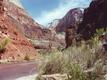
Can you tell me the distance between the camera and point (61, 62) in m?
12.5

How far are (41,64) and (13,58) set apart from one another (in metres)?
33.9

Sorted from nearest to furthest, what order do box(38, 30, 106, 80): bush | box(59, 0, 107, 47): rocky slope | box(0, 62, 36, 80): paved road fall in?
box(38, 30, 106, 80): bush, box(0, 62, 36, 80): paved road, box(59, 0, 107, 47): rocky slope

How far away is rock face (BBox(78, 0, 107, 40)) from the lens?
260ft

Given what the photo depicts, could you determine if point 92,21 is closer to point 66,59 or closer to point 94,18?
point 94,18

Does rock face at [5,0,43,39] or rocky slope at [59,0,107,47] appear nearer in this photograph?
rocky slope at [59,0,107,47]

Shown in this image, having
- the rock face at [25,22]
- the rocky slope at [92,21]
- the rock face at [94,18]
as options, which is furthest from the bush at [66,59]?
the rock face at [25,22]

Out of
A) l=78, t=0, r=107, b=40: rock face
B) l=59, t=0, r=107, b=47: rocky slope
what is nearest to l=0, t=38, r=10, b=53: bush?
l=59, t=0, r=107, b=47: rocky slope

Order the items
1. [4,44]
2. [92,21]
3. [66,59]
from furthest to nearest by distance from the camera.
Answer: [92,21] < [4,44] < [66,59]

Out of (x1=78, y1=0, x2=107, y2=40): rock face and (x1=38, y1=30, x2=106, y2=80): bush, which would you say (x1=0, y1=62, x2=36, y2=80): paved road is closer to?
(x1=38, y1=30, x2=106, y2=80): bush

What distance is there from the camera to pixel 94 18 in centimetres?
8675

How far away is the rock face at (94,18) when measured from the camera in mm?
79175

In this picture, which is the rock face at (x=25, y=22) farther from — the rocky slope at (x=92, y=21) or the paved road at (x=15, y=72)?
the paved road at (x=15, y=72)

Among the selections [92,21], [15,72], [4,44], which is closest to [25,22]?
[92,21]

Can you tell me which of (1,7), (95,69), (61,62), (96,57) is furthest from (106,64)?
(1,7)
